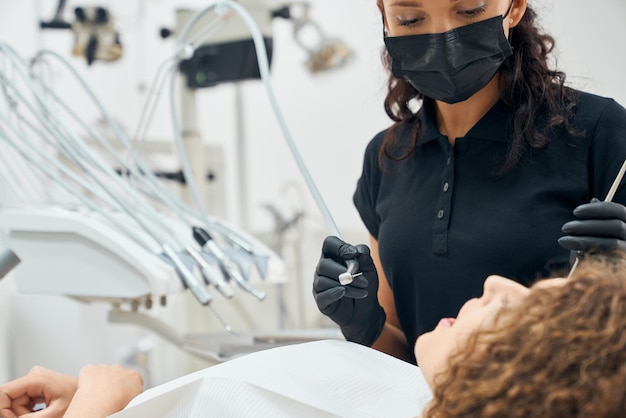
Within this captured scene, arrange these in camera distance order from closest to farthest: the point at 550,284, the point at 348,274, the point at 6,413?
the point at 550,284 < the point at 348,274 < the point at 6,413

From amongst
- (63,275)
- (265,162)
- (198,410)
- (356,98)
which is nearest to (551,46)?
(198,410)

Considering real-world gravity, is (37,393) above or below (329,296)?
below

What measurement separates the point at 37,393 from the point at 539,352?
0.83m

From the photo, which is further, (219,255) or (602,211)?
(219,255)

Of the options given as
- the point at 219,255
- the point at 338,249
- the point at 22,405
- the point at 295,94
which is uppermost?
the point at 295,94

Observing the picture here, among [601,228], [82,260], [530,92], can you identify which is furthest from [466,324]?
[82,260]

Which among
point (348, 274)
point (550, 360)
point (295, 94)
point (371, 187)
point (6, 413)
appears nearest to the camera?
point (550, 360)

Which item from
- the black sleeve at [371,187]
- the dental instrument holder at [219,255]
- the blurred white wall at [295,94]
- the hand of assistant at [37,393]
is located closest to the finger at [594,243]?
the black sleeve at [371,187]

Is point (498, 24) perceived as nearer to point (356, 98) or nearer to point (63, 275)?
point (63, 275)

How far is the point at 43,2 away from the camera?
290cm

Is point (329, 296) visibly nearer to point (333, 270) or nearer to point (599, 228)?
point (333, 270)

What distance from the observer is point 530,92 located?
1237 mm

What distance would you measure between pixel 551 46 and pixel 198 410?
83cm

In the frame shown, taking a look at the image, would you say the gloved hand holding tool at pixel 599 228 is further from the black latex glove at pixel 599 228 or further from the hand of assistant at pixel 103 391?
the hand of assistant at pixel 103 391
